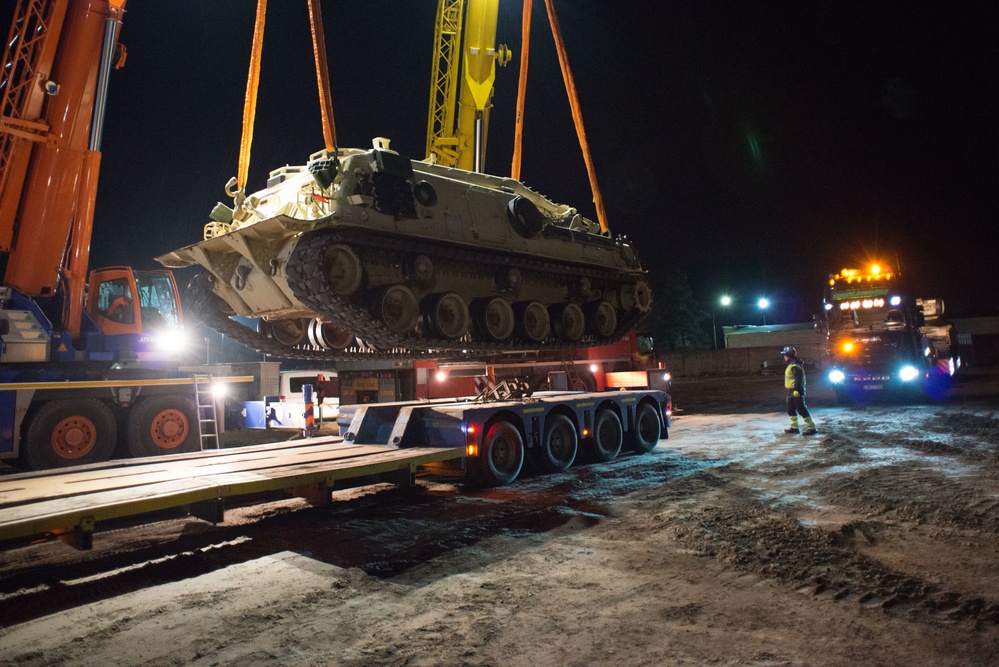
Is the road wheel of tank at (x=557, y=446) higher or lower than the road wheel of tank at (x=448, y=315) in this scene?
lower

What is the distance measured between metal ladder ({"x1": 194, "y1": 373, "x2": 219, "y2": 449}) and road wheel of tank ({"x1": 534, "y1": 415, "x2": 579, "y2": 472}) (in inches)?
210

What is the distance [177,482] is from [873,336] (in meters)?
18.0

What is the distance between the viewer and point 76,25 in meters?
10.5

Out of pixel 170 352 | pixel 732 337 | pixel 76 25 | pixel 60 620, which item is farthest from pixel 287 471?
pixel 732 337

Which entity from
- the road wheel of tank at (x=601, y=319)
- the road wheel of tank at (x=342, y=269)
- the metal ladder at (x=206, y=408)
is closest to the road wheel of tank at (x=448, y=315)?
A: the road wheel of tank at (x=342, y=269)

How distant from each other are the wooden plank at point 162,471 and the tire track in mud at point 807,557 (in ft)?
12.5

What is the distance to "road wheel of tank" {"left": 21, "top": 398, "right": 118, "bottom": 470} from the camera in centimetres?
974

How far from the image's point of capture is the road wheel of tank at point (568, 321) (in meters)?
11.3

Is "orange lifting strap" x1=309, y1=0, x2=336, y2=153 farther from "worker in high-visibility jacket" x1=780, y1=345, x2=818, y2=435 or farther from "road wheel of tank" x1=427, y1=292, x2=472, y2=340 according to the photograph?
"worker in high-visibility jacket" x1=780, y1=345, x2=818, y2=435

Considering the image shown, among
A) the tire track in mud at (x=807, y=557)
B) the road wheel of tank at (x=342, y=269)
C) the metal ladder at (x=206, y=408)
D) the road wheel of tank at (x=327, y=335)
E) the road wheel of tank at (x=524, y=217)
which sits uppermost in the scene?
the road wheel of tank at (x=524, y=217)

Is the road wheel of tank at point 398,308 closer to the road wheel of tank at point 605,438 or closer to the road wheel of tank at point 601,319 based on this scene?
the road wheel of tank at point 605,438

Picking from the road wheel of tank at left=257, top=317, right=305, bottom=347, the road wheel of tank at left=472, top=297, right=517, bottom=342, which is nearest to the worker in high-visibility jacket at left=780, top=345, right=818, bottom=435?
the road wheel of tank at left=472, top=297, right=517, bottom=342

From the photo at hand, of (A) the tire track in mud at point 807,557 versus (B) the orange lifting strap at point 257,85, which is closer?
(A) the tire track in mud at point 807,557

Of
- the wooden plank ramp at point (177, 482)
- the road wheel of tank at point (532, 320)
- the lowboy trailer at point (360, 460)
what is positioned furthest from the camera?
the road wheel of tank at point (532, 320)
